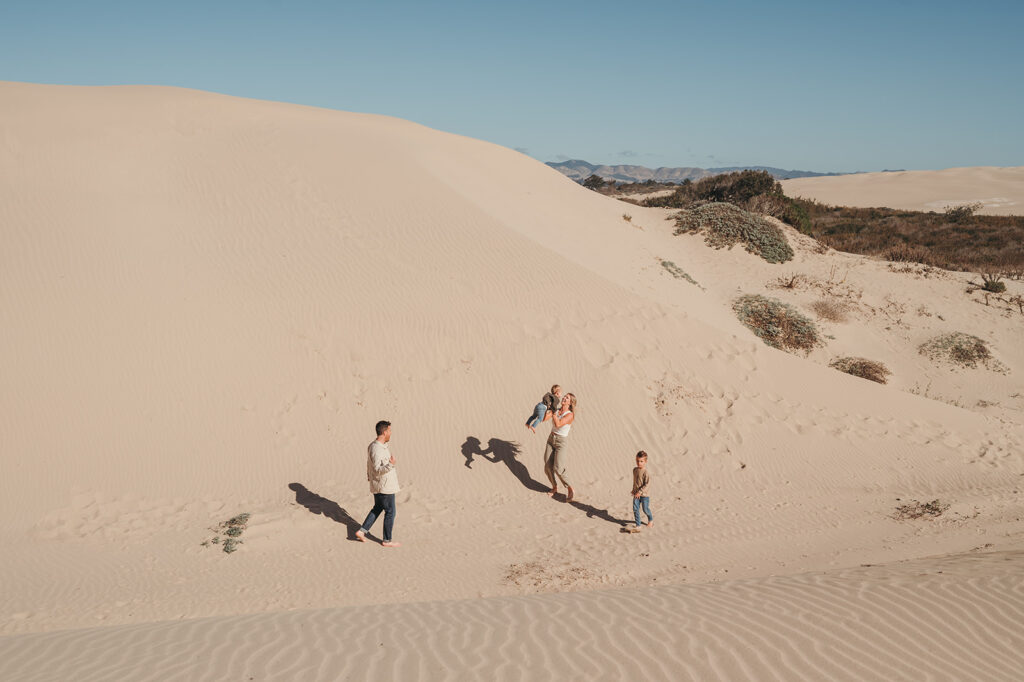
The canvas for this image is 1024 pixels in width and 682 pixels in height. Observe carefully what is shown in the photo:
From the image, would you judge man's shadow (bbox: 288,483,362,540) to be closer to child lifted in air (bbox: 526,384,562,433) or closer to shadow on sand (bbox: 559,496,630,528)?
child lifted in air (bbox: 526,384,562,433)

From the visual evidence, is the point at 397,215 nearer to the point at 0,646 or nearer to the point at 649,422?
the point at 649,422

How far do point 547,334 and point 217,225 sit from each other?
755 centimetres

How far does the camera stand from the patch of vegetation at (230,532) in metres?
7.15

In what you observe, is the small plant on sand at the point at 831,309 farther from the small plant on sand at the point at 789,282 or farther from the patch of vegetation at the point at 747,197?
the patch of vegetation at the point at 747,197

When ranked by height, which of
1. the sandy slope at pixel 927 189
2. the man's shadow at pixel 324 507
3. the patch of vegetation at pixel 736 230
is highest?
the sandy slope at pixel 927 189

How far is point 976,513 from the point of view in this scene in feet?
26.7

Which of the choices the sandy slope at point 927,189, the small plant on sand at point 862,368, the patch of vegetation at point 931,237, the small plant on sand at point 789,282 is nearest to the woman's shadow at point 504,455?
the small plant on sand at point 862,368

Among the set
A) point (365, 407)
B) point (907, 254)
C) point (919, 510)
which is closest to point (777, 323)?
point (919, 510)

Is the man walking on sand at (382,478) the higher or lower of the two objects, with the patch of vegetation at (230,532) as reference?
higher

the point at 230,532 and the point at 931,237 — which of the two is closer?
the point at 230,532

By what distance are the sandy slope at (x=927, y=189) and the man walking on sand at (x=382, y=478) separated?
5250cm

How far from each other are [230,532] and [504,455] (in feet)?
13.6

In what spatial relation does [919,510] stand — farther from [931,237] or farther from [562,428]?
[931,237]

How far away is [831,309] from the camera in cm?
1883
